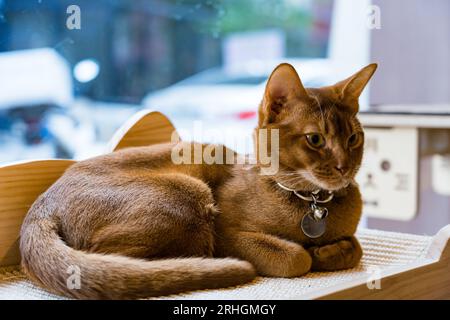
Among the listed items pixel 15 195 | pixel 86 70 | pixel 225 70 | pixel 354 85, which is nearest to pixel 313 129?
pixel 354 85

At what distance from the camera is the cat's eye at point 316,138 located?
118 cm

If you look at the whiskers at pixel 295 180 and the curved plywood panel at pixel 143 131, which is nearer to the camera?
the whiskers at pixel 295 180

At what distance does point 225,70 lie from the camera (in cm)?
278

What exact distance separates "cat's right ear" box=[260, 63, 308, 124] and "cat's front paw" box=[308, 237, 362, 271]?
0.29m

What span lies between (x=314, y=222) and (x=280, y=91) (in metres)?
0.28

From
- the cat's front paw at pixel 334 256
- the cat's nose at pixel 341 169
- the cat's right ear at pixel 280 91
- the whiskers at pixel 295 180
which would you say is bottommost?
the cat's front paw at pixel 334 256

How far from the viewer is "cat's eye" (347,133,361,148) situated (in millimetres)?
1212

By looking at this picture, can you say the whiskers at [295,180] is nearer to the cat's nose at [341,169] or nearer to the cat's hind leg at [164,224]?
the cat's nose at [341,169]

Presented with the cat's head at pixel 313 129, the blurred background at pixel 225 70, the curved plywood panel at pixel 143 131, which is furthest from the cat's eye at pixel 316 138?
the blurred background at pixel 225 70

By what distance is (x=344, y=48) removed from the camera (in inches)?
105

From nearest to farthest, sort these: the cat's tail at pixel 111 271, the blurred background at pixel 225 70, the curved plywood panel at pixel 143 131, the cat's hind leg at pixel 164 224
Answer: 1. the cat's tail at pixel 111 271
2. the cat's hind leg at pixel 164 224
3. the curved plywood panel at pixel 143 131
4. the blurred background at pixel 225 70

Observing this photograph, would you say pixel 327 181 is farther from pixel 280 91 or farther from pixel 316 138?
pixel 280 91

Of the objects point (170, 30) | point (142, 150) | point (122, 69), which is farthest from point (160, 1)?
point (142, 150)

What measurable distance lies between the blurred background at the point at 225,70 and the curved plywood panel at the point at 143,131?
11.5 inches
